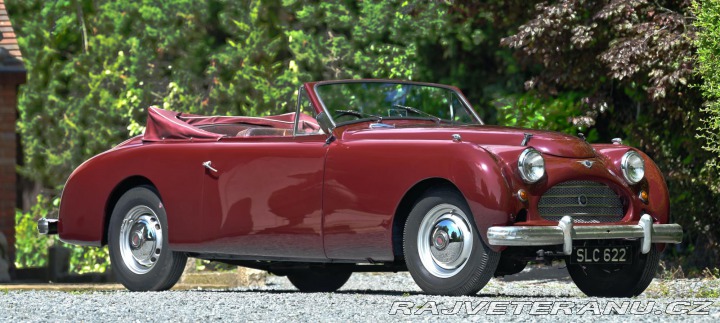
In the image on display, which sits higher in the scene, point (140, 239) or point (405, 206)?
point (405, 206)

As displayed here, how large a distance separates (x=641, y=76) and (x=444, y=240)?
5881mm

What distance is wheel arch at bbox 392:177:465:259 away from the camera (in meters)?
8.32

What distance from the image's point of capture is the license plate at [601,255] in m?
8.34

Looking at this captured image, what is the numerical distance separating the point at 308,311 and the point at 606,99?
743 centimetres

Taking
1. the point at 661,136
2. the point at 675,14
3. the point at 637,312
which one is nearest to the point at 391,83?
the point at 637,312

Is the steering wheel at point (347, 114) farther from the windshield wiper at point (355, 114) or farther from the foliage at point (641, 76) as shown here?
the foliage at point (641, 76)

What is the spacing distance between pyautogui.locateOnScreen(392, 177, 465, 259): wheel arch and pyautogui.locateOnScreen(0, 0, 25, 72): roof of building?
8415 mm

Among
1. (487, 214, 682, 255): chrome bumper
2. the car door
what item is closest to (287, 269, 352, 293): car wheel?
the car door

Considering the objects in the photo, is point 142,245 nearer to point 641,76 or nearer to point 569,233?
point 569,233

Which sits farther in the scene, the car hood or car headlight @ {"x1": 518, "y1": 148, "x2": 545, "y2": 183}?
the car hood

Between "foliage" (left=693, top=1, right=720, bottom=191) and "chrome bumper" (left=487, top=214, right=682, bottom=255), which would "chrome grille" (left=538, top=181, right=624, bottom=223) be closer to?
"chrome bumper" (left=487, top=214, right=682, bottom=255)

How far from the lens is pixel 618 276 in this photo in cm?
898

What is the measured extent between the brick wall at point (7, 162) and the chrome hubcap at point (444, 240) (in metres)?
8.97

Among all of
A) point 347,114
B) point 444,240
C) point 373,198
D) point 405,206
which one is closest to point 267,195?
point 347,114
